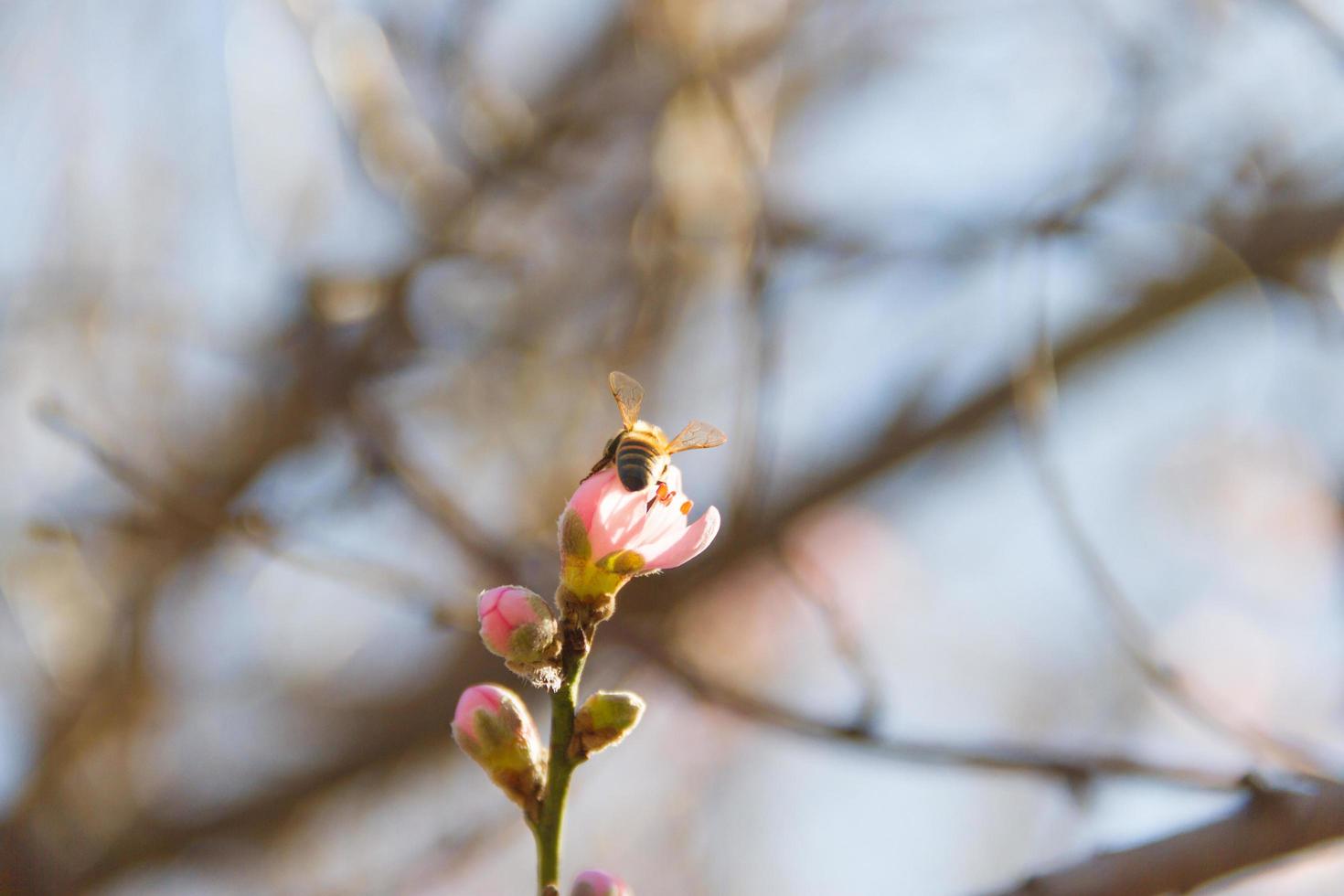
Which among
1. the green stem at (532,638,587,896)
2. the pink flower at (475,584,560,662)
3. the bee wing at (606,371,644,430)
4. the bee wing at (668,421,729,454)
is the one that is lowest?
the green stem at (532,638,587,896)

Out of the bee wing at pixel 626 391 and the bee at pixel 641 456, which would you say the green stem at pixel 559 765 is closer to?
the bee at pixel 641 456

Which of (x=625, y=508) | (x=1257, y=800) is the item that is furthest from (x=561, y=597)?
(x=1257, y=800)

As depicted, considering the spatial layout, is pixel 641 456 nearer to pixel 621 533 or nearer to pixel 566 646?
pixel 621 533

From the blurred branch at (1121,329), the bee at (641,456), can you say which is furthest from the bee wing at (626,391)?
the blurred branch at (1121,329)

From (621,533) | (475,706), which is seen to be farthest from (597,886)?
(621,533)

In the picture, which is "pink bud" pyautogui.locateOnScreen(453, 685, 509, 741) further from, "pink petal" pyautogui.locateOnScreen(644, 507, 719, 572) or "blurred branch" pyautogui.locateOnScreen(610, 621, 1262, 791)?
"blurred branch" pyautogui.locateOnScreen(610, 621, 1262, 791)

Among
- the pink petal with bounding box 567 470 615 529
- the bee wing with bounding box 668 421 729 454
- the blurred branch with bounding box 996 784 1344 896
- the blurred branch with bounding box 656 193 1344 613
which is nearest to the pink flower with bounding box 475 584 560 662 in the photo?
the pink petal with bounding box 567 470 615 529

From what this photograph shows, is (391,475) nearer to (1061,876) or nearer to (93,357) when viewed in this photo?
(1061,876)
